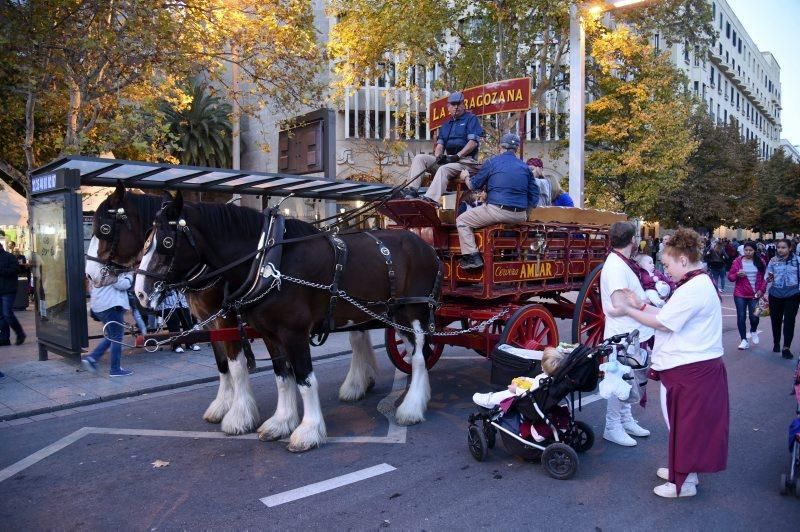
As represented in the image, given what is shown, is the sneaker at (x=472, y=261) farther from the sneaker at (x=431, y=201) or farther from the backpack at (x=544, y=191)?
the backpack at (x=544, y=191)

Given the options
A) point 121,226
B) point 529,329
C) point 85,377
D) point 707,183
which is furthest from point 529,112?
point 121,226

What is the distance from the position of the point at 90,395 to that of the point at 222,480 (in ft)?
11.4

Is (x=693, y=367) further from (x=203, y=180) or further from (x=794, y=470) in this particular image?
(x=203, y=180)

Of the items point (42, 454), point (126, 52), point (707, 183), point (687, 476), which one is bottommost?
point (42, 454)

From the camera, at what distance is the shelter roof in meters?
7.65

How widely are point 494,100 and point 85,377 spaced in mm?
6524

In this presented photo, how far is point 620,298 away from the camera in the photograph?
4305 mm

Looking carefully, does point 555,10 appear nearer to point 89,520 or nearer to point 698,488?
point 698,488

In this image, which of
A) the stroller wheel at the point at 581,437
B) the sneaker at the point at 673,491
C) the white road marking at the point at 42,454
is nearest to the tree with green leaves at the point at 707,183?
the stroller wheel at the point at 581,437

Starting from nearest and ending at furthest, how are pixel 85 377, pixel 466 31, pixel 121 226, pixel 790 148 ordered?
pixel 121 226 < pixel 85 377 < pixel 466 31 < pixel 790 148

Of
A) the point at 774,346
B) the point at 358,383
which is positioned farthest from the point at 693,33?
the point at 358,383

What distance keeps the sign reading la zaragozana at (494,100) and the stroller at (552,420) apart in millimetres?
3712

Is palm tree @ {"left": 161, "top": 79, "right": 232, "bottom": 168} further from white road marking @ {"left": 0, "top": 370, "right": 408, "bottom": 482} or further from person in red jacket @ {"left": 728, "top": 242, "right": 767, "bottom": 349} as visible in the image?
white road marking @ {"left": 0, "top": 370, "right": 408, "bottom": 482}

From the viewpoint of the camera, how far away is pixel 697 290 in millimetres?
3732
